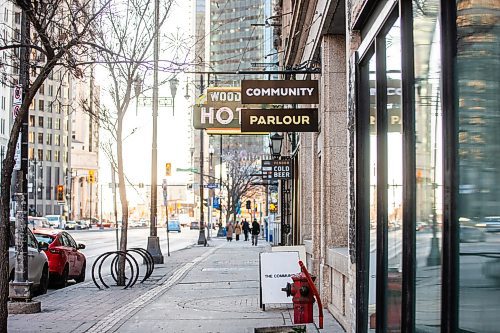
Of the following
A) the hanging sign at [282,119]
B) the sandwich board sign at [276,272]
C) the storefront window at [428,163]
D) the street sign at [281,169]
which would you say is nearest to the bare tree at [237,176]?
the street sign at [281,169]

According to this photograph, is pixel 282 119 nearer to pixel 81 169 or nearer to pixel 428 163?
pixel 428 163

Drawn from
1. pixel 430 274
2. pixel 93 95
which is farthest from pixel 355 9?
pixel 93 95

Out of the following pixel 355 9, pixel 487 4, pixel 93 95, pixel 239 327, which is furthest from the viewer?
pixel 93 95

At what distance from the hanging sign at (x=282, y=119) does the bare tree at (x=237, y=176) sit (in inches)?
2367

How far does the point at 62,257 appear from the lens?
21469 mm

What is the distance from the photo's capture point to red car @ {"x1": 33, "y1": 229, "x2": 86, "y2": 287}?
21.2 meters

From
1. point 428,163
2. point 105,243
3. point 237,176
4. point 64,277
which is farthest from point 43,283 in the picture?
point 237,176

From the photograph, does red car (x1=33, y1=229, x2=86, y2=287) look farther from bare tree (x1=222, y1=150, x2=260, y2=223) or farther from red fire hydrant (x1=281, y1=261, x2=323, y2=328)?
bare tree (x1=222, y1=150, x2=260, y2=223)

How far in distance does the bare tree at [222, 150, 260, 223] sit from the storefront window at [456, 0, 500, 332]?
70.0 meters

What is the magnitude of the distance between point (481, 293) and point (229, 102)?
677 inches

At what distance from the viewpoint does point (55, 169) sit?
151250 mm

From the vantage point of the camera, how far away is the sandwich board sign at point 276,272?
13648 millimetres

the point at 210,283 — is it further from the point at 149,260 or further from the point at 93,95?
the point at 93,95

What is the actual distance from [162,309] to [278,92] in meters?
4.69
